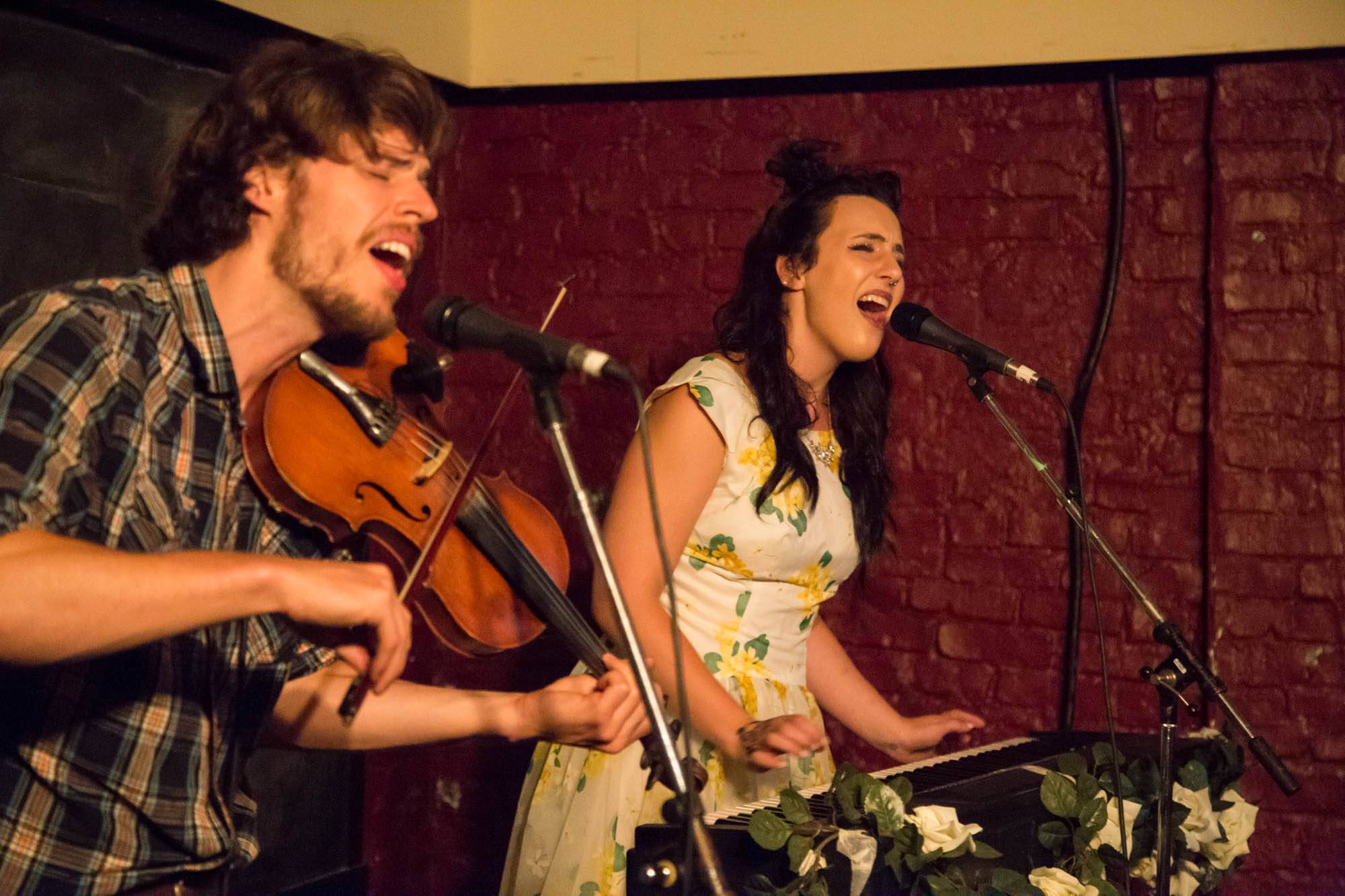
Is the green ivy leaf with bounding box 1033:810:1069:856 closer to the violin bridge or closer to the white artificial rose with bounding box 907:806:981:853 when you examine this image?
the white artificial rose with bounding box 907:806:981:853

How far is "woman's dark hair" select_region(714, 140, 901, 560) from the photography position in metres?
2.52

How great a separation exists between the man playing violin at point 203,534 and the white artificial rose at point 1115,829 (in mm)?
841

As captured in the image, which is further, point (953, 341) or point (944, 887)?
point (953, 341)

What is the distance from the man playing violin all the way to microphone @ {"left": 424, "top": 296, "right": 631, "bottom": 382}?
0.83 ft

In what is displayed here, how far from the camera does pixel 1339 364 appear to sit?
3037 mm

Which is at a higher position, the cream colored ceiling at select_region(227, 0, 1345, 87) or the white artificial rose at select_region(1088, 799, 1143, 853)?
the cream colored ceiling at select_region(227, 0, 1345, 87)

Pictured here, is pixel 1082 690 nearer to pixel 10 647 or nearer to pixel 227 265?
pixel 227 265

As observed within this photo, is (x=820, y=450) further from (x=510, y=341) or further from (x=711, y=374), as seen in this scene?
(x=510, y=341)

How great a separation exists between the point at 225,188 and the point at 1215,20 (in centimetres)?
242

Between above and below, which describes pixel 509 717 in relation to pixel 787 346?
below

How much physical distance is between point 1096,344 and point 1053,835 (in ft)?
5.20

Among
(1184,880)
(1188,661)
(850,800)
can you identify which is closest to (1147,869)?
(1184,880)

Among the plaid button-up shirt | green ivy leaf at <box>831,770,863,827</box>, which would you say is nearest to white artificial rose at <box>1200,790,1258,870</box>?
green ivy leaf at <box>831,770,863,827</box>

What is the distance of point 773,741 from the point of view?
199cm
